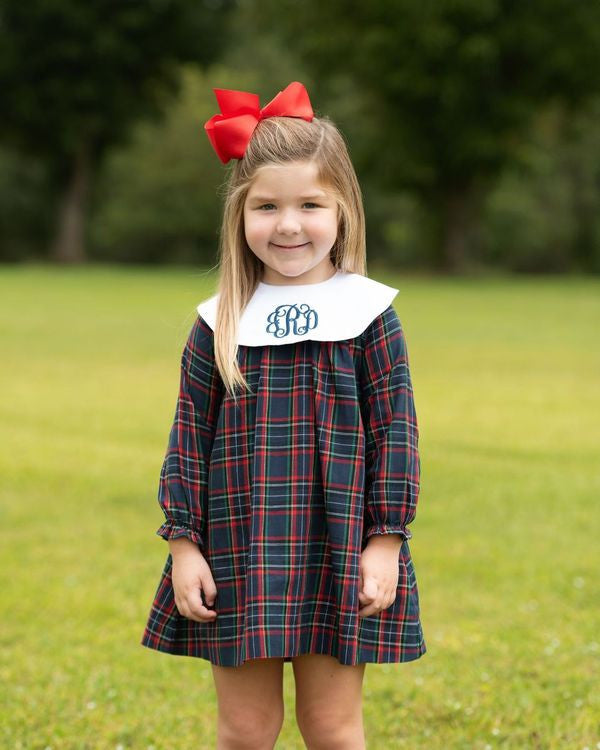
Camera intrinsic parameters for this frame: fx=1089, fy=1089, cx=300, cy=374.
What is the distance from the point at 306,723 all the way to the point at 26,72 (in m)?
→ 37.6

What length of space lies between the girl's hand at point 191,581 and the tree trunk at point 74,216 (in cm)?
3677

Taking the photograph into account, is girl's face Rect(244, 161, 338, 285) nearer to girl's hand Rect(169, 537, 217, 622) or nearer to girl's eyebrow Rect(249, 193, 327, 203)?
girl's eyebrow Rect(249, 193, 327, 203)

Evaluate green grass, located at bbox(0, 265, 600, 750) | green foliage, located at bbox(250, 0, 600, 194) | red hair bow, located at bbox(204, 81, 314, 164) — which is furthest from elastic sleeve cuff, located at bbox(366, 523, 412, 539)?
green foliage, located at bbox(250, 0, 600, 194)

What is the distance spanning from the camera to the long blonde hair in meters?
2.33

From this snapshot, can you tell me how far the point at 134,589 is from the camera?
15.5 ft

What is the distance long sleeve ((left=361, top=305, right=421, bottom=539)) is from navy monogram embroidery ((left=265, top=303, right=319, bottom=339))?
4.9 inches

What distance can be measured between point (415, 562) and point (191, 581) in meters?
2.94

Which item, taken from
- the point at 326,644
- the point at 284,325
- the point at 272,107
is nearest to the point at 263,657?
the point at 326,644

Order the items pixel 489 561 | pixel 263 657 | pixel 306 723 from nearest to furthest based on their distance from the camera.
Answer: pixel 263 657
pixel 306 723
pixel 489 561

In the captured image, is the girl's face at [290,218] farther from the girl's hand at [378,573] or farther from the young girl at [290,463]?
the girl's hand at [378,573]

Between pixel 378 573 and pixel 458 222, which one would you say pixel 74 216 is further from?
pixel 378 573


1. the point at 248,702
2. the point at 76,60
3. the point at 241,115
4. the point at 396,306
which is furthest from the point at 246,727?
the point at 76,60

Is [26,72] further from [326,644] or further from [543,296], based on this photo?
[326,644]

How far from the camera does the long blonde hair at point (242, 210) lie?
2.33 meters
